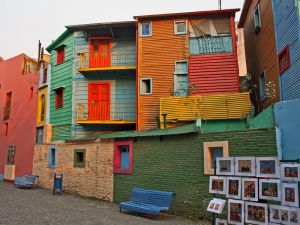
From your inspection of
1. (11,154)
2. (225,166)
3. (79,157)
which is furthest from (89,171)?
(11,154)

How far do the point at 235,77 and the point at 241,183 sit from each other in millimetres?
9925

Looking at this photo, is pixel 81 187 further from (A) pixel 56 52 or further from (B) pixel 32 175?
(A) pixel 56 52

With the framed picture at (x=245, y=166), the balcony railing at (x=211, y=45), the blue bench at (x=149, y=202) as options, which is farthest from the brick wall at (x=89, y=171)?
the framed picture at (x=245, y=166)

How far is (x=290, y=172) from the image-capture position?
248 inches

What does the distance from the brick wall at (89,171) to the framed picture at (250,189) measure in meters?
8.17

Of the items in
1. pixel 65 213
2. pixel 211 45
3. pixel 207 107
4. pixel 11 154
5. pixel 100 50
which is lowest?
pixel 65 213

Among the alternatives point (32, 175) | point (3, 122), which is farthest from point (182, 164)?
point (3, 122)

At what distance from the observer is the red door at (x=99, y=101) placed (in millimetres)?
17828

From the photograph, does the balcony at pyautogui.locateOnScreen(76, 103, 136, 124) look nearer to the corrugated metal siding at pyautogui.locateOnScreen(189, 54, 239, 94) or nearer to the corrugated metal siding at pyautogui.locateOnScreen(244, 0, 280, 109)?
the corrugated metal siding at pyautogui.locateOnScreen(189, 54, 239, 94)

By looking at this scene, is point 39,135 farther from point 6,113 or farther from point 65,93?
point 6,113

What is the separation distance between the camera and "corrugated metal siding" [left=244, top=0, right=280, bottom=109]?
13.6 metres

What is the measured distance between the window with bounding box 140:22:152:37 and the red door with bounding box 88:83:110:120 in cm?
372

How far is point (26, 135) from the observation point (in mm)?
21359

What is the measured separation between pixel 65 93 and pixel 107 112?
307 cm
